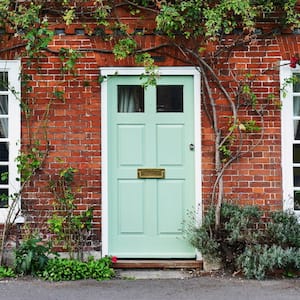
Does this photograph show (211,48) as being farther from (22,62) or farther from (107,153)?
(22,62)

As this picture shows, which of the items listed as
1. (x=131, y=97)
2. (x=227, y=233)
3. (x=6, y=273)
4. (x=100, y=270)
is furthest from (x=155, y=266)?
(x=131, y=97)

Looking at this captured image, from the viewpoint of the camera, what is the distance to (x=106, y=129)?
743 cm

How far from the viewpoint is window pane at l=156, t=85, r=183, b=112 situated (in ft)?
24.8

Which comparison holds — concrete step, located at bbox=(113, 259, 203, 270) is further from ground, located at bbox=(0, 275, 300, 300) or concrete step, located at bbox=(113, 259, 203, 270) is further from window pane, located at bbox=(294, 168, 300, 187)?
window pane, located at bbox=(294, 168, 300, 187)

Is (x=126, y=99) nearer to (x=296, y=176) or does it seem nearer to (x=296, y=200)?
(x=296, y=176)

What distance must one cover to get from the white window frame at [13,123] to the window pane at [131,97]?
1278mm

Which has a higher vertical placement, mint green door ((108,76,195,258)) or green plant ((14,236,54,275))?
mint green door ((108,76,195,258))

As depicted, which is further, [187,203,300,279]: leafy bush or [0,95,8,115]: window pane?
[0,95,8,115]: window pane

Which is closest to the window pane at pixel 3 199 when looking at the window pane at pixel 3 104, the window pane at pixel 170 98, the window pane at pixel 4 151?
the window pane at pixel 4 151

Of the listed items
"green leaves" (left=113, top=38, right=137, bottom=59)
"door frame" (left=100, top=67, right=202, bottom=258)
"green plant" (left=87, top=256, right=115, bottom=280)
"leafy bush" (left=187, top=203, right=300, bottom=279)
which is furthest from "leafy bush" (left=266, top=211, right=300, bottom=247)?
"green leaves" (left=113, top=38, right=137, bottom=59)

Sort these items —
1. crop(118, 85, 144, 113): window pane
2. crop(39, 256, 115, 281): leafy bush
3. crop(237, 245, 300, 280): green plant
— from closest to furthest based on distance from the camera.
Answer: crop(237, 245, 300, 280): green plant → crop(39, 256, 115, 281): leafy bush → crop(118, 85, 144, 113): window pane

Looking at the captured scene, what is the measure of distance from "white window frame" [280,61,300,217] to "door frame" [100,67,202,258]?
3.41 feet

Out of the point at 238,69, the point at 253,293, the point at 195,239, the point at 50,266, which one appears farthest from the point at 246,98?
the point at 50,266

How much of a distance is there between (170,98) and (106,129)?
35.9 inches
